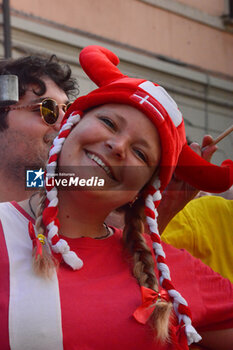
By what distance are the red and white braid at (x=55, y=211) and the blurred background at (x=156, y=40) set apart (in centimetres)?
476

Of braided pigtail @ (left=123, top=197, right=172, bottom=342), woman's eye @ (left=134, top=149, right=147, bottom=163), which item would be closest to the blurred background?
braided pigtail @ (left=123, top=197, right=172, bottom=342)

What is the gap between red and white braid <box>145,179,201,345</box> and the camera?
6.25 feet

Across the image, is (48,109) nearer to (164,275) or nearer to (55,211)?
(55,211)

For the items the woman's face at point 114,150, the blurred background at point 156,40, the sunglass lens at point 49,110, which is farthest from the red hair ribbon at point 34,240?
the blurred background at point 156,40

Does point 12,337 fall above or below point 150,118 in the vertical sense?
below

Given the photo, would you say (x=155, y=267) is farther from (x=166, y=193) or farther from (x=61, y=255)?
(x=166, y=193)

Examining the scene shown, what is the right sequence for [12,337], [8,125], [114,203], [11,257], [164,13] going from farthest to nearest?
[164,13]
[8,125]
[114,203]
[11,257]
[12,337]

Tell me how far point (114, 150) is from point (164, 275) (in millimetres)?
395

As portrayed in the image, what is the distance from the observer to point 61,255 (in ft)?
6.14

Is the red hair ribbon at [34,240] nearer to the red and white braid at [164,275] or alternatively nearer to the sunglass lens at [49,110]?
the red and white braid at [164,275]

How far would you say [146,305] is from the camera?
73.2 inches

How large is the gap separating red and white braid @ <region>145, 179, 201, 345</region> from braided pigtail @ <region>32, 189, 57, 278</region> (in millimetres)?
341

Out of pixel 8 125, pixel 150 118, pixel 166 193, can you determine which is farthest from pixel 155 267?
pixel 8 125

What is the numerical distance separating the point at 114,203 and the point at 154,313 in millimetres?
333
